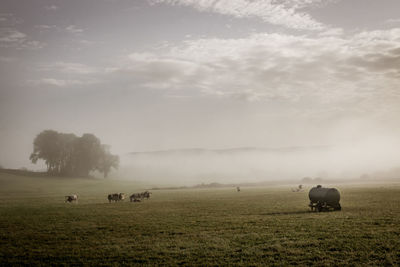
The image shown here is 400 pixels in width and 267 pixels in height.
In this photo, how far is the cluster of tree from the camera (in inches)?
4983

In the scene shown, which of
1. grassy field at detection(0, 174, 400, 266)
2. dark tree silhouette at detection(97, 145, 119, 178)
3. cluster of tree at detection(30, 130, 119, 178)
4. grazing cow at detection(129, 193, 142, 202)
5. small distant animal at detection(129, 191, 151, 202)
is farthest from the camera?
dark tree silhouette at detection(97, 145, 119, 178)

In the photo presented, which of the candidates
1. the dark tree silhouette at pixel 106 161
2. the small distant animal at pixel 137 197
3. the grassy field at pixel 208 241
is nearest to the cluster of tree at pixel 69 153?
the dark tree silhouette at pixel 106 161

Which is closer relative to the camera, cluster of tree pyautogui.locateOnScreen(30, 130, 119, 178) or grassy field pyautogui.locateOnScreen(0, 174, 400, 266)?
grassy field pyautogui.locateOnScreen(0, 174, 400, 266)

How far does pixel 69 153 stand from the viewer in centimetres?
13225

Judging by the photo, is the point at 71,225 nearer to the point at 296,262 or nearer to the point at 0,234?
the point at 0,234

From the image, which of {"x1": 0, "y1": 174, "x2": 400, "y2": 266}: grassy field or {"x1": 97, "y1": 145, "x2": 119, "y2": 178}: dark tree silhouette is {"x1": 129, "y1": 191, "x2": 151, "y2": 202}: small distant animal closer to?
{"x1": 0, "y1": 174, "x2": 400, "y2": 266}: grassy field

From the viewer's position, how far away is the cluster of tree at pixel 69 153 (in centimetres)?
12656

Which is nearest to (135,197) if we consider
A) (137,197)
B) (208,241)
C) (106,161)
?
(137,197)

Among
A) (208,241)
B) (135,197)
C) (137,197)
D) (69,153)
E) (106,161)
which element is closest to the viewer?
(208,241)

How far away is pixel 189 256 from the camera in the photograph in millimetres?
15016

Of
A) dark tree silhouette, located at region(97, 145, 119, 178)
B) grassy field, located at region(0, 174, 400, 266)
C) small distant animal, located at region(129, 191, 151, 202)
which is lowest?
small distant animal, located at region(129, 191, 151, 202)

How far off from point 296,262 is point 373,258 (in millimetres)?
3570

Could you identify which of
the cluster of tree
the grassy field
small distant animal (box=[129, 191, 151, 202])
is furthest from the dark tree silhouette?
the grassy field

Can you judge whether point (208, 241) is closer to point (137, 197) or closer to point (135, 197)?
point (135, 197)
